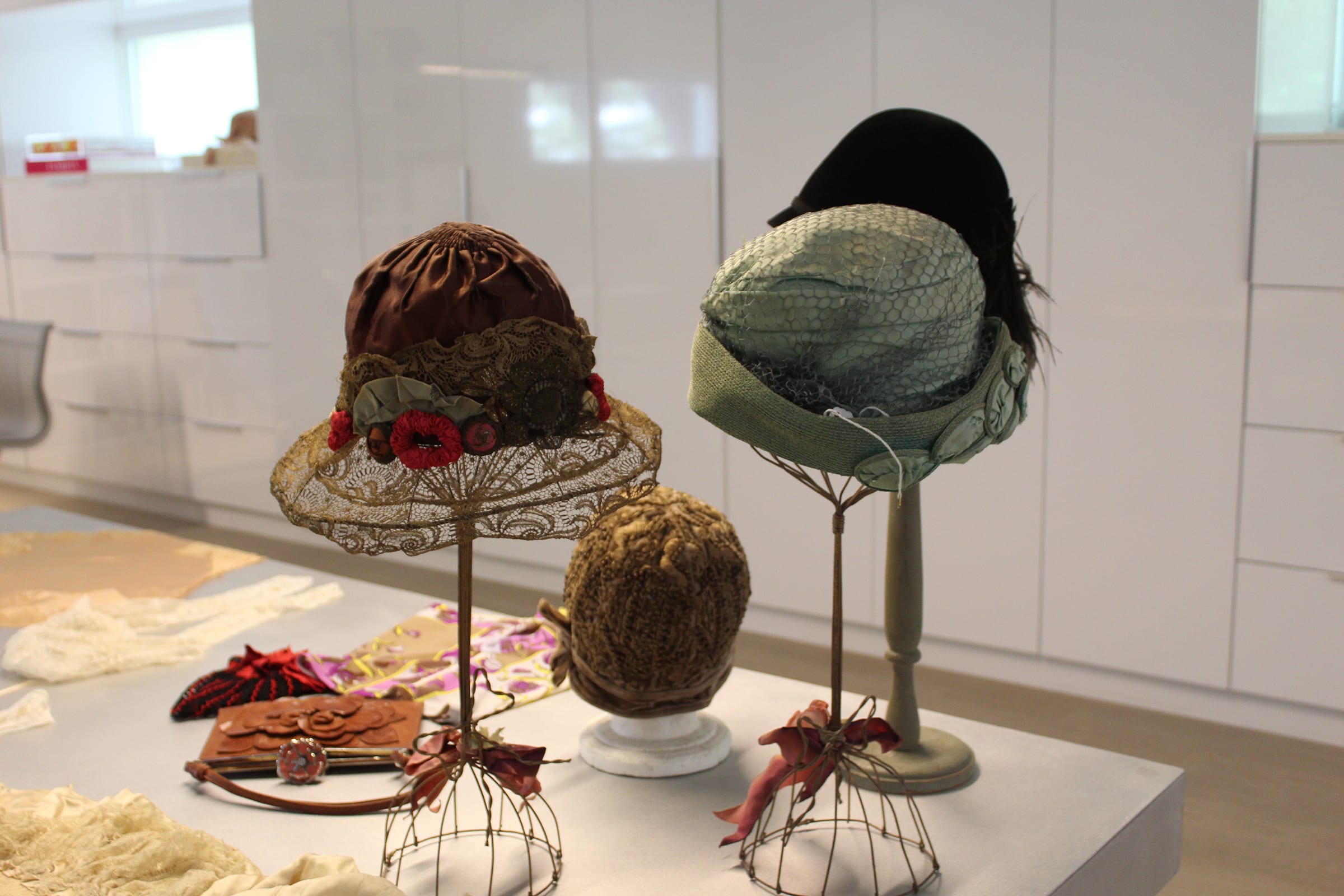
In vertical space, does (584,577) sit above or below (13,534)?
above

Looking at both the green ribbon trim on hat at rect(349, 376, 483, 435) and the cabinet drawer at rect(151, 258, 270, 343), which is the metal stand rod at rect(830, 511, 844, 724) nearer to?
the green ribbon trim on hat at rect(349, 376, 483, 435)

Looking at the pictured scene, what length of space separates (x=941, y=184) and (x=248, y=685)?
108cm

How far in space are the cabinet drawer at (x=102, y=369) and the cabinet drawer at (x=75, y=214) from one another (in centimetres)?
37

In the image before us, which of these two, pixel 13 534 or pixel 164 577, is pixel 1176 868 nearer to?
pixel 164 577

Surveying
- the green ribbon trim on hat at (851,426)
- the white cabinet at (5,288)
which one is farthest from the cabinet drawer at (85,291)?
the green ribbon trim on hat at (851,426)

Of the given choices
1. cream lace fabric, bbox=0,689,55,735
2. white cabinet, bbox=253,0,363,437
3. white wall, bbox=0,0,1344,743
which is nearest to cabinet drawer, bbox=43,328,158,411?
white cabinet, bbox=253,0,363,437

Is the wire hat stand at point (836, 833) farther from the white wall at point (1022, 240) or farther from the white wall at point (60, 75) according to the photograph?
the white wall at point (60, 75)

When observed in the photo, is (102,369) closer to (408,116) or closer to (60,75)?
(60,75)

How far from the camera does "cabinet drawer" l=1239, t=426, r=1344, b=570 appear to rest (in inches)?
93.2

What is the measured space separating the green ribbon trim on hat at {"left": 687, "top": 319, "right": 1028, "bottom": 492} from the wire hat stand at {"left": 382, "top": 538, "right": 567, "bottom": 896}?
282 mm

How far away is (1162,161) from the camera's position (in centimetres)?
248

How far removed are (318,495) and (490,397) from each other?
0.20 meters

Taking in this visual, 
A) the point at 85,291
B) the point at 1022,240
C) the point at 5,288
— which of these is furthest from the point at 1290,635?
the point at 5,288

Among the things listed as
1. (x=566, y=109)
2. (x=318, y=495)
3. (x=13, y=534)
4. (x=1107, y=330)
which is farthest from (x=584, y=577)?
(x=566, y=109)
